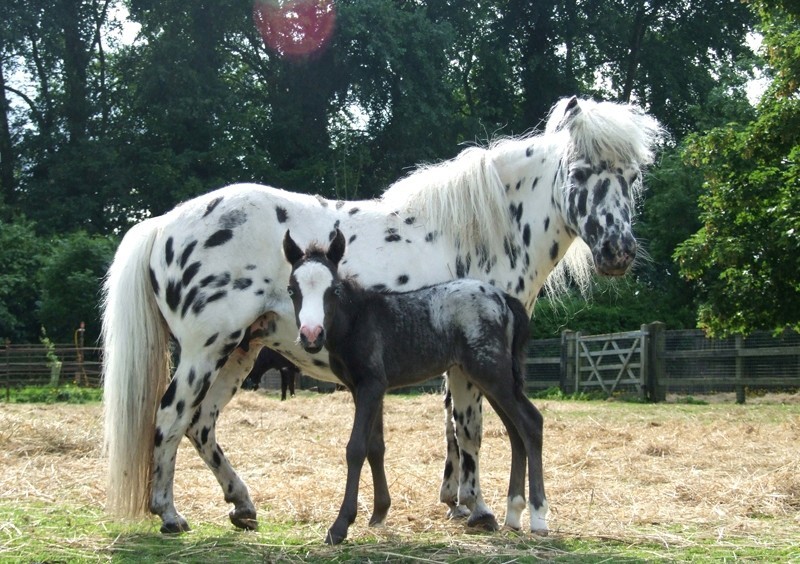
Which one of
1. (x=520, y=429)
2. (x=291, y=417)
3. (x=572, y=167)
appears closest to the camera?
(x=520, y=429)

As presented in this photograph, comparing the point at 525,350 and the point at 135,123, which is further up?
the point at 135,123

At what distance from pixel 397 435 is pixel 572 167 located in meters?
5.54

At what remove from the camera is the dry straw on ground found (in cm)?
538

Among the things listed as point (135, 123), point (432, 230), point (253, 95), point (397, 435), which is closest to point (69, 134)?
point (135, 123)

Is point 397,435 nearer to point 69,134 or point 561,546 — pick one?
point 561,546

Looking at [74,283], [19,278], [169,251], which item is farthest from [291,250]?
[19,278]

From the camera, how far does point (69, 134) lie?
30688 millimetres

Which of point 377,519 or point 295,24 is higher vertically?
point 295,24

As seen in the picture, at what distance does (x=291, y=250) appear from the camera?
4988mm

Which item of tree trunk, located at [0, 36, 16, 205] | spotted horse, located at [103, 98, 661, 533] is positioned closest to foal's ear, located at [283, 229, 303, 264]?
spotted horse, located at [103, 98, 661, 533]

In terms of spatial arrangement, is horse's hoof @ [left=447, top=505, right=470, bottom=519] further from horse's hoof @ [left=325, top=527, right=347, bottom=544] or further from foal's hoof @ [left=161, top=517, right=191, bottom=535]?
foal's hoof @ [left=161, top=517, right=191, bottom=535]

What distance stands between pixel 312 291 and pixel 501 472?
3.45 m

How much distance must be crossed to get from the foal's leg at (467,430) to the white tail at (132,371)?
1.78 m

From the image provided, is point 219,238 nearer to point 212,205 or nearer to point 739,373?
point 212,205
